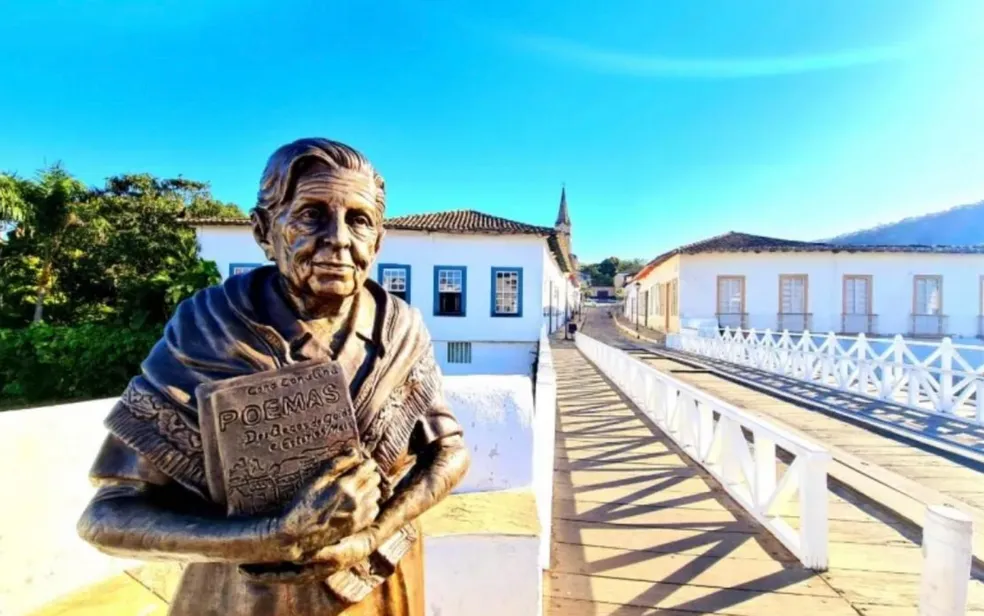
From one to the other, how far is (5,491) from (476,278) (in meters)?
16.2

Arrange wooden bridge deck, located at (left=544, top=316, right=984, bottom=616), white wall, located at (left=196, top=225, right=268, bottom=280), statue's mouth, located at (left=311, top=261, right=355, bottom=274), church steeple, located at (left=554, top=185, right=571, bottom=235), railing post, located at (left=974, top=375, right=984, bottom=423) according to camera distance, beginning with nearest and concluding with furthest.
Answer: statue's mouth, located at (left=311, top=261, right=355, bottom=274)
wooden bridge deck, located at (left=544, top=316, right=984, bottom=616)
railing post, located at (left=974, top=375, right=984, bottom=423)
white wall, located at (left=196, top=225, right=268, bottom=280)
church steeple, located at (left=554, top=185, right=571, bottom=235)

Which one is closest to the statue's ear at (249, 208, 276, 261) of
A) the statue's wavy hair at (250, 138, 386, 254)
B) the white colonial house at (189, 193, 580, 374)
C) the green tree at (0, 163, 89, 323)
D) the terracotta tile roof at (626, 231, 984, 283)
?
the statue's wavy hair at (250, 138, 386, 254)

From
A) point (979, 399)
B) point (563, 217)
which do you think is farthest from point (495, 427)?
point (563, 217)

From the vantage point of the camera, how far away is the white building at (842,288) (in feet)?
68.9

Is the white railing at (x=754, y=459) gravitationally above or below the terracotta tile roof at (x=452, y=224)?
below

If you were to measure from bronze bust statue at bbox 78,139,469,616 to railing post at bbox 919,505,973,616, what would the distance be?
94.5 inches

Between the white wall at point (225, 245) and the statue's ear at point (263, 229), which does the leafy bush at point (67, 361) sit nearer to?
the white wall at point (225, 245)

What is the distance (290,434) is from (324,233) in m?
0.39

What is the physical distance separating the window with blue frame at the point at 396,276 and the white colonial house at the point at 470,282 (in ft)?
0.12

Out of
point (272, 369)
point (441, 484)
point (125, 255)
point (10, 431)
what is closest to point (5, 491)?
point (10, 431)

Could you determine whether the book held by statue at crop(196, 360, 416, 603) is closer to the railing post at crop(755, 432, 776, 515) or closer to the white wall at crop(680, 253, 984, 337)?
the railing post at crop(755, 432, 776, 515)

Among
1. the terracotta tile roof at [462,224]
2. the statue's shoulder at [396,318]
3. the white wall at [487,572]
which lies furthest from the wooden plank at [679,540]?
the terracotta tile roof at [462,224]

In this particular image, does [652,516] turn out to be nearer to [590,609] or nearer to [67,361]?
[590,609]

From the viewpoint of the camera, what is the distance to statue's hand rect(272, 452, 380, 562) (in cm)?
83
